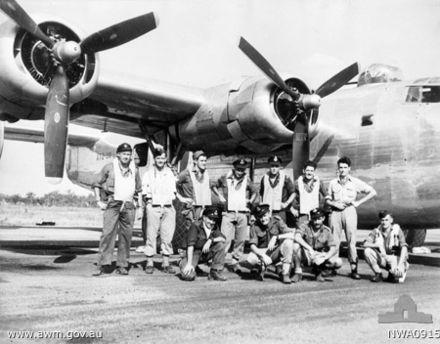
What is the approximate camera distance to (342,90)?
10438mm

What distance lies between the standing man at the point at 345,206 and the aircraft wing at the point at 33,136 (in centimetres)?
1063

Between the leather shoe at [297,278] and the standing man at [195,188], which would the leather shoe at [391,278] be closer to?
the leather shoe at [297,278]

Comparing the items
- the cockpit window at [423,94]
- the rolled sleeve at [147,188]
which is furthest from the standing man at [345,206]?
the rolled sleeve at [147,188]

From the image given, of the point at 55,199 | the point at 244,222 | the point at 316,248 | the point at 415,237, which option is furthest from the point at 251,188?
the point at 55,199

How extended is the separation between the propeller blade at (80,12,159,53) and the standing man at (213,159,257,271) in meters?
2.65

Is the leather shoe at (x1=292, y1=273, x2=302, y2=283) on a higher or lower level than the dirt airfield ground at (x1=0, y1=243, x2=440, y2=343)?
higher

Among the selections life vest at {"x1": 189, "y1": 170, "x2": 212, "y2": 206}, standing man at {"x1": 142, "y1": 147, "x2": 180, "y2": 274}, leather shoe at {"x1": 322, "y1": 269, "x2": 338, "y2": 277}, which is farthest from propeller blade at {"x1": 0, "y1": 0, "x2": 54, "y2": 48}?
leather shoe at {"x1": 322, "y1": 269, "x2": 338, "y2": 277}

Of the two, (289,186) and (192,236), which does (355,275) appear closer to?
(289,186)

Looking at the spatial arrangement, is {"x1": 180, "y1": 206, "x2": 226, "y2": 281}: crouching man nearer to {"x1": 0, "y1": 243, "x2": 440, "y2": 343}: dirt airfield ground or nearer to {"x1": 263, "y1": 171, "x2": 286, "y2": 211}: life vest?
{"x1": 0, "y1": 243, "x2": 440, "y2": 343}: dirt airfield ground

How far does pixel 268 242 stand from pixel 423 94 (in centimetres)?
415

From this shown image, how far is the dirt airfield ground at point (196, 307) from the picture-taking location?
379 centimetres

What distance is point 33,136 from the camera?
53.2ft

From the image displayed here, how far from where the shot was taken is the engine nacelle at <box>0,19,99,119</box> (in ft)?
24.0

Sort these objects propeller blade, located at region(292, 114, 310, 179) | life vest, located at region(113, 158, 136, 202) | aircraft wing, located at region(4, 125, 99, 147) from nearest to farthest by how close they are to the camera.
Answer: life vest, located at region(113, 158, 136, 202), propeller blade, located at region(292, 114, 310, 179), aircraft wing, located at region(4, 125, 99, 147)
